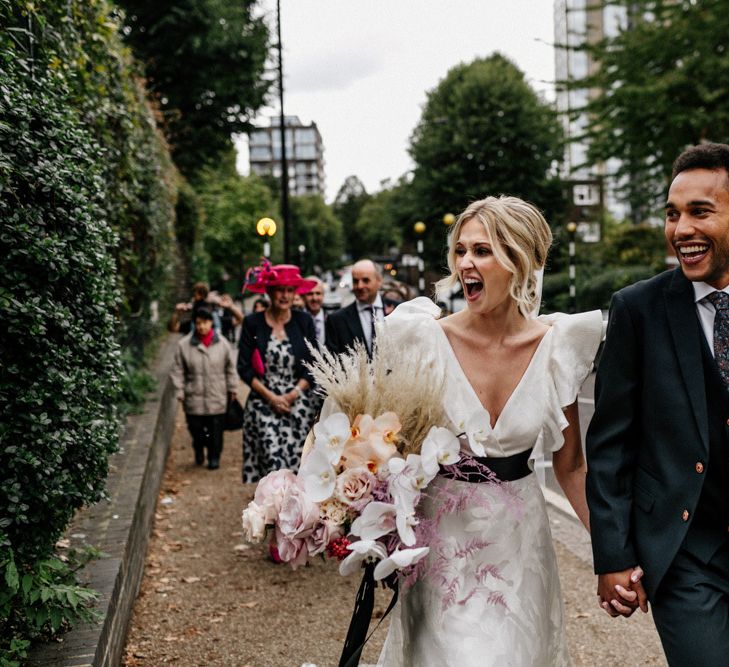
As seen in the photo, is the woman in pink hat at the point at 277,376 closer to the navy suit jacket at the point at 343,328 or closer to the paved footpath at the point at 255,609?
the navy suit jacket at the point at 343,328

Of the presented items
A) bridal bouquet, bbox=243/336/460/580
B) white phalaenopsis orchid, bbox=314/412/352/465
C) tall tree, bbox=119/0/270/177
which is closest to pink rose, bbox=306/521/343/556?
bridal bouquet, bbox=243/336/460/580

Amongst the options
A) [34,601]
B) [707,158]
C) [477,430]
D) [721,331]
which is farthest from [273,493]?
[707,158]

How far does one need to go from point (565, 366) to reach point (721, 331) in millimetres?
565

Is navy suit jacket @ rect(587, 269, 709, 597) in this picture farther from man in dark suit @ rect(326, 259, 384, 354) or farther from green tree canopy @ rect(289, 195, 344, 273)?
green tree canopy @ rect(289, 195, 344, 273)

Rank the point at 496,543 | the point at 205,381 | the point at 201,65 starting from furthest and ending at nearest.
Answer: the point at 201,65
the point at 205,381
the point at 496,543

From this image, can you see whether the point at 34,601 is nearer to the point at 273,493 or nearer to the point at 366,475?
the point at 273,493

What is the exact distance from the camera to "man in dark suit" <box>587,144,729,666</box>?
2531 mm

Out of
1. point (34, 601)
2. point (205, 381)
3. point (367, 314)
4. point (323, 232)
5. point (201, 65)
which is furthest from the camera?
point (323, 232)

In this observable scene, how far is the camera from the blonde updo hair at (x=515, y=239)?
290 cm

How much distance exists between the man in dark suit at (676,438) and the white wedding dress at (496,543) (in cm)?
25

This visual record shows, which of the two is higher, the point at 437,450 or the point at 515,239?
the point at 515,239

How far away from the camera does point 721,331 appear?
261 centimetres

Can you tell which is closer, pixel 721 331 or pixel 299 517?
pixel 299 517

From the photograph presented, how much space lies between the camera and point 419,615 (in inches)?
110
